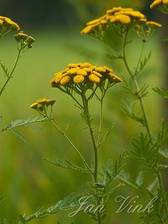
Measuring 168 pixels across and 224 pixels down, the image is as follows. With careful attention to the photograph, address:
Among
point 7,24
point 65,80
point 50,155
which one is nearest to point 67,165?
point 65,80

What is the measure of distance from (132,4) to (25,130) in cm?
202

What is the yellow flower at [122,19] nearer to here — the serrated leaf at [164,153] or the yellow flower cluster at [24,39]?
the yellow flower cluster at [24,39]

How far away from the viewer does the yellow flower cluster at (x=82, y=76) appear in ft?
8.76

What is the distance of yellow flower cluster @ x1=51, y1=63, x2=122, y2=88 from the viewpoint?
2.67 metres

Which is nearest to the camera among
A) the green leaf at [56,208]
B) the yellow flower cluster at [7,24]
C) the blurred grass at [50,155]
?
the green leaf at [56,208]

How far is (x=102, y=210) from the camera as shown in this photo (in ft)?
9.02

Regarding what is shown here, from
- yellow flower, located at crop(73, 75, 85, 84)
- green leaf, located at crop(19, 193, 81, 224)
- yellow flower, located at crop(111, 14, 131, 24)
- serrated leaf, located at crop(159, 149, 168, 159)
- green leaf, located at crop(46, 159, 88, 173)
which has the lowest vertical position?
serrated leaf, located at crop(159, 149, 168, 159)

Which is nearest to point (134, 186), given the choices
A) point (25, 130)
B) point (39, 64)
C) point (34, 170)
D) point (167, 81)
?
point (167, 81)

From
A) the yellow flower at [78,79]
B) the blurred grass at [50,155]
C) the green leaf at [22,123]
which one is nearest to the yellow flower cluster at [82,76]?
the yellow flower at [78,79]

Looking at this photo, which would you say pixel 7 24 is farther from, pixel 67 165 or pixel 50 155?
pixel 50 155

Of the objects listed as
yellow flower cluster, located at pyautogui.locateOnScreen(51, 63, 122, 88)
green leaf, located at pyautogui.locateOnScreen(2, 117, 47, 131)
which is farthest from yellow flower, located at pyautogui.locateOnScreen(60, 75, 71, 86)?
green leaf, located at pyautogui.locateOnScreen(2, 117, 47, 131)

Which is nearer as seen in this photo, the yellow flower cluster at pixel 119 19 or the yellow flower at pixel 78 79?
the yellow flower at pixel 78 79

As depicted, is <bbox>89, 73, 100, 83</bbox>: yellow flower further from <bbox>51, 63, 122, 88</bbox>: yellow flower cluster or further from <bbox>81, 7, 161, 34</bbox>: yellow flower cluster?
<bbox>81, 7, 161, 34</bbox>: yellow flower cluster

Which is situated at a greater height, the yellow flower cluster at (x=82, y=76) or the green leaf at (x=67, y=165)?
the yellow flower cluster at (x=82, y=76)
